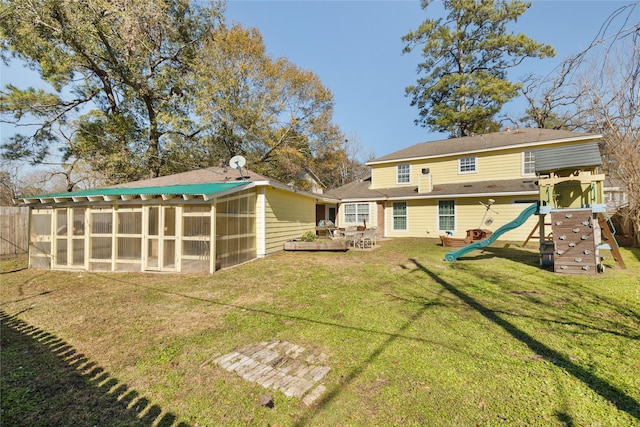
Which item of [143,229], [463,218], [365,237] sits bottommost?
[365,237]

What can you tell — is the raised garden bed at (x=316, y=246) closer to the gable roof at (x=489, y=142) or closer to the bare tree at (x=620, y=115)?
the gable roof at (x=489, y=142)

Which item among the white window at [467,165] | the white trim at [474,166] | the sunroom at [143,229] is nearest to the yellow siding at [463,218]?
the white trim at [474,166]

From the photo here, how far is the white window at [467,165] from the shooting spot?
606 inches

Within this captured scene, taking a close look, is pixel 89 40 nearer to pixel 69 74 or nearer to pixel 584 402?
pixel 69 74

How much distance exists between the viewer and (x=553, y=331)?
3.80 m

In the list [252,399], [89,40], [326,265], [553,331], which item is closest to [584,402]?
[553,331]

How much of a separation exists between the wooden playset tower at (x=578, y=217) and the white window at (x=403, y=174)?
9.50 metres

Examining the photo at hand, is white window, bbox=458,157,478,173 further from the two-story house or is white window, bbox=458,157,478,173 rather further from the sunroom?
the sunroom

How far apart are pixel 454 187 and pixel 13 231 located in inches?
833

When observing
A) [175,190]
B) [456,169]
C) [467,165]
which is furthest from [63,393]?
[467,165]

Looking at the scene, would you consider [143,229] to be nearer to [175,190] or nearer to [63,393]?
[175,190]

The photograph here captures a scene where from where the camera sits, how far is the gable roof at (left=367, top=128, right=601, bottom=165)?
13.3m

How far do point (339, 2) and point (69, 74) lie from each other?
16.4m

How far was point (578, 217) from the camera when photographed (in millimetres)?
6730
